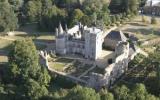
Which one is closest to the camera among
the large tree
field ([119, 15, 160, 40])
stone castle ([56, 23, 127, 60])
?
the large tree

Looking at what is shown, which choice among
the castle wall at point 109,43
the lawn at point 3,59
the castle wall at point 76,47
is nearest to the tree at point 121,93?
the castle wall at point 76,47

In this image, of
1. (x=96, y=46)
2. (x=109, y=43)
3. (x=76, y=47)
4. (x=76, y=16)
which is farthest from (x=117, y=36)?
(x=76, y=16)

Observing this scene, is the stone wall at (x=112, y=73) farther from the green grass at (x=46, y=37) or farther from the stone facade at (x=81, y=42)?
the green grass at (x=46, y=37)

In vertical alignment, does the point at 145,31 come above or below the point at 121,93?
above

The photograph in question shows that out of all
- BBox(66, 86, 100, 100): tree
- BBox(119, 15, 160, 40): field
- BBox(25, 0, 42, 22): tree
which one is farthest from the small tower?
BBox(66, 86, 100, 100): tree

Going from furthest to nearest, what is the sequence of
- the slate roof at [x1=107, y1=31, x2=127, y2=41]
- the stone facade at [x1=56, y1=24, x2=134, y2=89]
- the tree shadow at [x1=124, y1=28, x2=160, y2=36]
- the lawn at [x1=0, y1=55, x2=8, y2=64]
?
1. the tree shadow at [x1=124, y1=28, x2=160, y2=36]
2. the slate roof at [x1=107, y1=31, x2=127, y2=41]
3. the lawn at [x1=0, y1=55, x2=8, y2=64]
4. the stone facade at [x1=56, y1=24, x2=134, y2=89]

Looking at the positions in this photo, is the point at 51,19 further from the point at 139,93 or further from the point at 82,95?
the point at 139,93

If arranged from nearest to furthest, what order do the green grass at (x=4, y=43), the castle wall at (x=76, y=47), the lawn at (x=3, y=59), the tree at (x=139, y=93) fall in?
the tree at (x=139, y=93) < the lawn at (x=3, y=59) < the castle wall at (x=76, y=47) < the green grass at (x=4, y=43)

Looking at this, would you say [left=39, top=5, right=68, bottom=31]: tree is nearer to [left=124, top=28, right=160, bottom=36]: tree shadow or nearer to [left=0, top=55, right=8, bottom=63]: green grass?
[left=124, top=28, right=160, bottom=36]: tree shadow

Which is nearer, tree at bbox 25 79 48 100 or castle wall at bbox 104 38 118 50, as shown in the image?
tree at bbox 25 79 48 100
